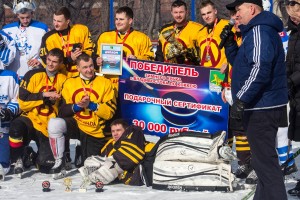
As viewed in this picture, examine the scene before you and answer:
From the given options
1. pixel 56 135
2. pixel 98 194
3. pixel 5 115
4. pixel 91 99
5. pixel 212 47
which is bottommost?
pixel 98 194

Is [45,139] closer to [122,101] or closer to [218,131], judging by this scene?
[122,101]

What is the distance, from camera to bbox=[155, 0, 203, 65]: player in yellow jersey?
6.95 metres

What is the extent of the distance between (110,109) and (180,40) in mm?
1005

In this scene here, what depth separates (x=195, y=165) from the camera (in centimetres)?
594

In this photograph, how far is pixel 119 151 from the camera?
20.4 ft

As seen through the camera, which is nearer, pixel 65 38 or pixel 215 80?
pixel 215 80

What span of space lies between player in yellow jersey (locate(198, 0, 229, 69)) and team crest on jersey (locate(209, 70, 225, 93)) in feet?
0.51

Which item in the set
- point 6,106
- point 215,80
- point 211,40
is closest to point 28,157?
point 6,106

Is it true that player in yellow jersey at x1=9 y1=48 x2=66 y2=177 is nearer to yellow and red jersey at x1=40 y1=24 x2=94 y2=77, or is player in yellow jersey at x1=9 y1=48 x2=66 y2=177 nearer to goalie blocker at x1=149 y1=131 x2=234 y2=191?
yellow and red jersey at x1=40 y1=24 x2=94 y2=77

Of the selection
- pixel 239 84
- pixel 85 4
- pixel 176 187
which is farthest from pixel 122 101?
pixel 85 4

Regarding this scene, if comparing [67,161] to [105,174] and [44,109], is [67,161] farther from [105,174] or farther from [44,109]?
[105,174]

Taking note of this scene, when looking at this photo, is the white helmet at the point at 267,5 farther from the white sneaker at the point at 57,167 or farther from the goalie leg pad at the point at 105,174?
the white sneaker at the point at 57,167

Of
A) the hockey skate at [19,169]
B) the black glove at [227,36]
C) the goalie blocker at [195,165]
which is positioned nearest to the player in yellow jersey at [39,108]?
the hockey skate at [19,169]

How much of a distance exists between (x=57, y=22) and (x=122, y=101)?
1040 millimetres
